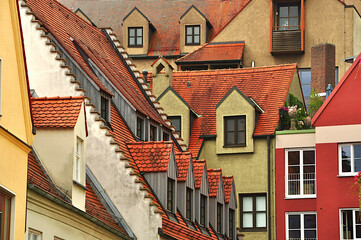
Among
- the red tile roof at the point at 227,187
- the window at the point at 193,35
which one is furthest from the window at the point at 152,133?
the window at the point at 193,35

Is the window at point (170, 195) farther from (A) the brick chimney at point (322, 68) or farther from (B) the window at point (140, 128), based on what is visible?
(A) the brick chimney at point (322, 68)

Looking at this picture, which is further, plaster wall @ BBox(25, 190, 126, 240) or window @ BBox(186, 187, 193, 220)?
window @ BBox(186, 187, 193, 220)

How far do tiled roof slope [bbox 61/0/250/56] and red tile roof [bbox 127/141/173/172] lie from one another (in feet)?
155

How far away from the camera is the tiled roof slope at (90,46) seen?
133 feet

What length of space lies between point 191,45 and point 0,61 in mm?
62308

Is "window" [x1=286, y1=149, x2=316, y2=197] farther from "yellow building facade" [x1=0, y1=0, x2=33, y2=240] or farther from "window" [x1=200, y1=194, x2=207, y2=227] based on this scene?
"yellow building facade" [x1=0, y1=0, x2=33, y2=240]

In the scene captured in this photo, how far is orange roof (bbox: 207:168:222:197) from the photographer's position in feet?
152

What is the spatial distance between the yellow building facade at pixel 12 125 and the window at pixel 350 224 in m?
30.1

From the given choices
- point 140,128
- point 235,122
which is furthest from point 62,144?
point 235,122

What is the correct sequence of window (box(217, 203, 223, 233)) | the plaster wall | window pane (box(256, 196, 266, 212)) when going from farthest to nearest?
window pane (box(256, 196, 266, 212))
window (box(217, 203, 223, 233))
the plaster wall

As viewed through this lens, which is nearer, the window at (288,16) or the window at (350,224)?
the window at (350,224)

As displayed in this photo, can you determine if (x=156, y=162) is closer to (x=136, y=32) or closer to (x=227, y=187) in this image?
(x=227, y=187)

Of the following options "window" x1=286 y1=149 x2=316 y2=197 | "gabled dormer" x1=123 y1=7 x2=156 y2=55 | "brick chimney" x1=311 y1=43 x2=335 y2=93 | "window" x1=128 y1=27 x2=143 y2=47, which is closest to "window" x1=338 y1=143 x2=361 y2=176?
"window" x1=286 y1=149 x2=316 y2=197

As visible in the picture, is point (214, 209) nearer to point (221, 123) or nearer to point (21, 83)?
point (221, 123)
